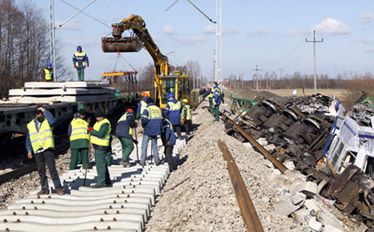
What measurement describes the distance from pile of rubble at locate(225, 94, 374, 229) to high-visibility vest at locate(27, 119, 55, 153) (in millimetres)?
4138

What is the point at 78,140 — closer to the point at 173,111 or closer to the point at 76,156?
the point at 76,156

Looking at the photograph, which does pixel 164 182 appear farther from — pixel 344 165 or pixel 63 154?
pixel 63 154

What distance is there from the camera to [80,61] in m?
17.9

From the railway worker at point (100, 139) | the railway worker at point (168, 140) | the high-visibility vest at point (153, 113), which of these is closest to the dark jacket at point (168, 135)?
the railway worker at point (168, 140)

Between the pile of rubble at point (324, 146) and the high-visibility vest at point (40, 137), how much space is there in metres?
4.14

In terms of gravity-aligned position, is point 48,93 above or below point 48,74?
below

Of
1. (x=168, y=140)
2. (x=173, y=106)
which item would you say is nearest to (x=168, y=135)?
(x=168, y=140)

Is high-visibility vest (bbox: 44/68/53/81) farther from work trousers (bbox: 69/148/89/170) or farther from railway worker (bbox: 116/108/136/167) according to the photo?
railway worker (bbox: 116/108/136/167)

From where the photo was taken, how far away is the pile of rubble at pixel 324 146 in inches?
361

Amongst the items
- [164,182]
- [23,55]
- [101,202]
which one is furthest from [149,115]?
[23,55]

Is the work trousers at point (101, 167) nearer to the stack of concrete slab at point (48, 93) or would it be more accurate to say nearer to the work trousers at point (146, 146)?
the work trousers at point (146, 146)

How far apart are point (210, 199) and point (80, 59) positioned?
11.8 meters

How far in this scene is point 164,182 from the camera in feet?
32.7

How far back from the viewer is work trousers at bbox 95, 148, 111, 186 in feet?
28.5
